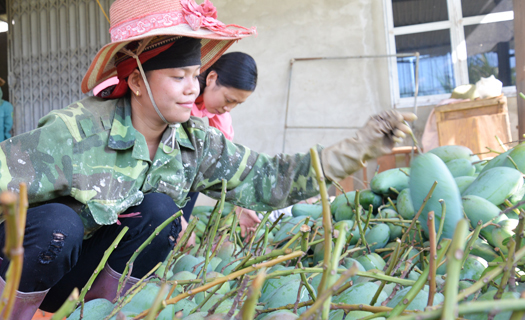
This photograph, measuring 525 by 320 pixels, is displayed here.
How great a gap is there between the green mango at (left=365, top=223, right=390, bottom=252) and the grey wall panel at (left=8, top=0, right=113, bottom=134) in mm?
3718

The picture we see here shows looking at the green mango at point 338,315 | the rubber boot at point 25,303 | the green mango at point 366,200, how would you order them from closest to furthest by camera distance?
the green mango at point 338,315, the rubber boot at point 25,303, the green mango at point 366,200

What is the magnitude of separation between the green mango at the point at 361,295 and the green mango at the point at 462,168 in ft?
2.51

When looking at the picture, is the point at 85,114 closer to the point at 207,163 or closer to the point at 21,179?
the point at 21,179

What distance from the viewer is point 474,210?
1.00 m

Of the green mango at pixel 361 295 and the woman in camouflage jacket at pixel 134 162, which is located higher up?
the woman in camouflage jacket at pixel 134 162

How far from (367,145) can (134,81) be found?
654 mm

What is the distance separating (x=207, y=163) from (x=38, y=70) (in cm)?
377

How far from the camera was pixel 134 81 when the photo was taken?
1235 mm

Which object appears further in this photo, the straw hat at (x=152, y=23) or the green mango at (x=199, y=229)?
the green mango at (x=199, y=229)

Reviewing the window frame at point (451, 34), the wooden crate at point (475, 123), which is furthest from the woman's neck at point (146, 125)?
the window frame at point (451, 34)

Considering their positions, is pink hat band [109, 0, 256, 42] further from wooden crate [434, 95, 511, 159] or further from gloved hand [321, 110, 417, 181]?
wooden crate [434, 95, 511, 159]

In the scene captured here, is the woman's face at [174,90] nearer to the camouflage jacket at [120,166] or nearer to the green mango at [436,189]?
the camouflage jacket at [120,166]

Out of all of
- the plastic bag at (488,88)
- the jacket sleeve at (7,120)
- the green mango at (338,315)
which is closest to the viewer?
the green mango at (338,315)

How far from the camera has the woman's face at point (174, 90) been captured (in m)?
1.18
